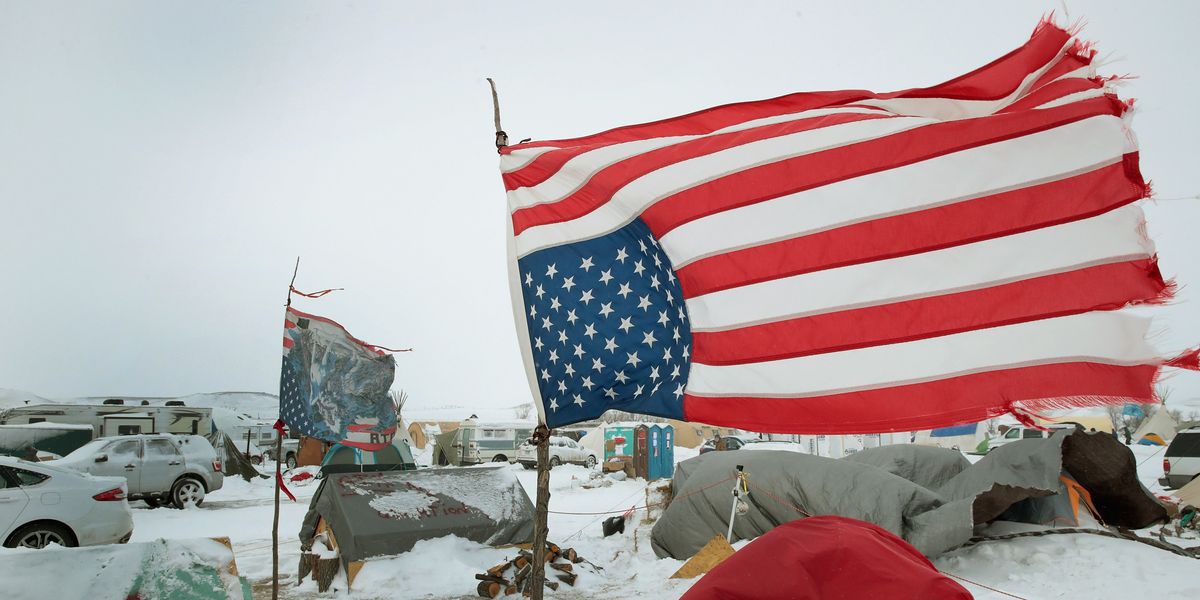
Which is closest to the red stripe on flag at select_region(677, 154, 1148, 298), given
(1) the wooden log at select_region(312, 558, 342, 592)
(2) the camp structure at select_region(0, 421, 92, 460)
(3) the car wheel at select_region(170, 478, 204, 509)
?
(1) the wooden log at select_region(312, 558, 342, 592)

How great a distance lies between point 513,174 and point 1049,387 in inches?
137

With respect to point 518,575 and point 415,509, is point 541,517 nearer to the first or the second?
point 518,575

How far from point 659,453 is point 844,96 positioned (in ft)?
79.0

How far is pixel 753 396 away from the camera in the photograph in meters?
4.37

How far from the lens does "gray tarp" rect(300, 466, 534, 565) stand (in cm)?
895

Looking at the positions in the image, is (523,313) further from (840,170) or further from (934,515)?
(934,515)

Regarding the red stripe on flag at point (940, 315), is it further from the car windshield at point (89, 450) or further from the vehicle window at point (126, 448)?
the vehicle window at point (126, 448)

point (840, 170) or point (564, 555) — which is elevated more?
point (840, 170)

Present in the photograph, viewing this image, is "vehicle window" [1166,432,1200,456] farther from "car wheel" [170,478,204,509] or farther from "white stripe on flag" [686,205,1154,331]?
"car wheel" [170,478,204,509]

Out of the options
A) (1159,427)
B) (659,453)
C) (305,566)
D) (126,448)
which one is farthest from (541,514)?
(1159,427)

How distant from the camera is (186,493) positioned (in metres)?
17.5

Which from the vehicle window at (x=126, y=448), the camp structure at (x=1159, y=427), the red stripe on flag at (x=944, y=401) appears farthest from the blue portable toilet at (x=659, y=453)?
the camp structure at (x=1159, y=427)

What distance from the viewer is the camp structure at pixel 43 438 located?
2052 cm

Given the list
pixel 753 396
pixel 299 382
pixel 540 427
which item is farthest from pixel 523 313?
pixel 299 382
